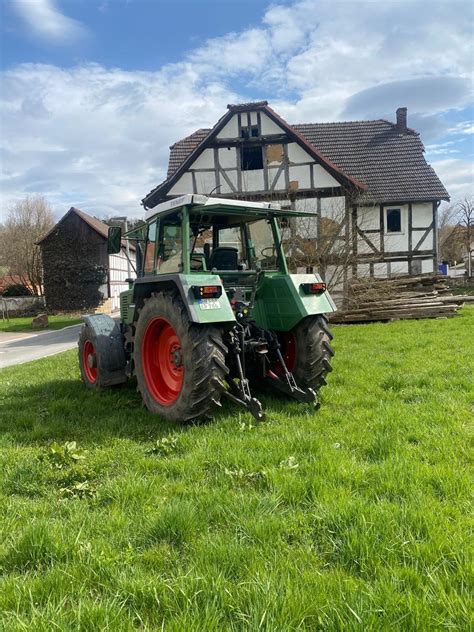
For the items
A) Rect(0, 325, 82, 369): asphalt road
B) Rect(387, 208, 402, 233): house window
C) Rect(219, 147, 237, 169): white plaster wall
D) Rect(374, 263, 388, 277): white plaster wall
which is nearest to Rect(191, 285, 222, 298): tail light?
Rect(0, 325, 82, 369): asphalt road

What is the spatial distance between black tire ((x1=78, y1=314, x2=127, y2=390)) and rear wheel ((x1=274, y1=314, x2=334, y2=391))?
218cm

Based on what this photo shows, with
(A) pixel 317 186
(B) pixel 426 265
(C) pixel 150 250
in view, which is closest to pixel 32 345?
(A) pixel 317 186

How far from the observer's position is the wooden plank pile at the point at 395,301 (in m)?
14.5

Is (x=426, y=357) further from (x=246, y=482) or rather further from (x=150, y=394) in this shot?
(x=246, y=482)

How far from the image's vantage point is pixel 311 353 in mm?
5055

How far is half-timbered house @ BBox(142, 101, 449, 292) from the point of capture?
17.8 metres

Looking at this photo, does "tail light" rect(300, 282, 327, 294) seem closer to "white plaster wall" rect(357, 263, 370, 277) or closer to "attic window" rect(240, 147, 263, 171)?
"white plaster wall" rect(357, 263, 370, 277)

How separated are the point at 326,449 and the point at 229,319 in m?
1.45

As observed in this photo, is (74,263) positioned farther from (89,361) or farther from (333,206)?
(89,361)

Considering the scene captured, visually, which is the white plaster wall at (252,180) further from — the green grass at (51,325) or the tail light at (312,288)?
the tail light at (312,288)

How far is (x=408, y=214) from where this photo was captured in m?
19.0

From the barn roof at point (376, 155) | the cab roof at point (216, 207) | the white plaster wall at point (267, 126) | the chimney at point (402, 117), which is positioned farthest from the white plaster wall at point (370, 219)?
the cab roof at point (216, 207)

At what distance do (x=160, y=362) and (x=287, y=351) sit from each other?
1.45 meters

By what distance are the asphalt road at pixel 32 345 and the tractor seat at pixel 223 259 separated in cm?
788
